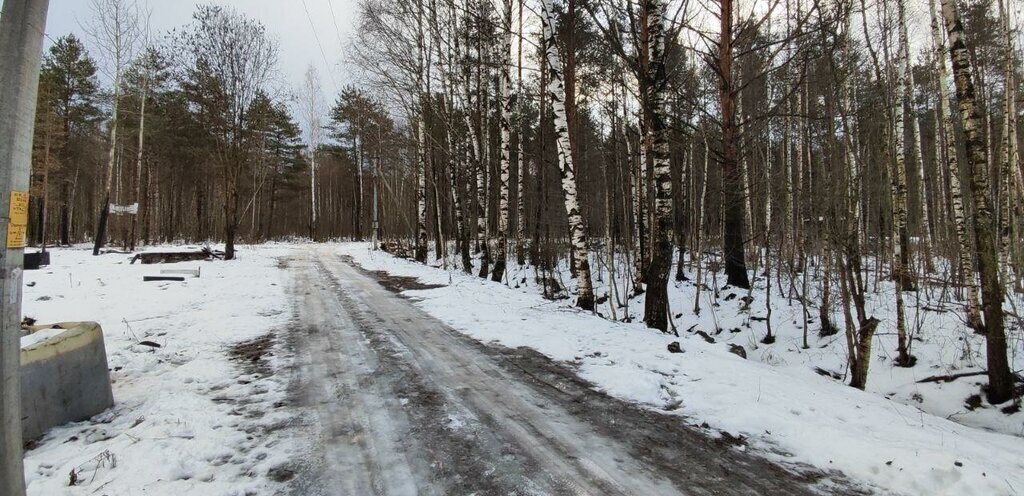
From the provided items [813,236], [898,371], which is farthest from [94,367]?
[898,371]

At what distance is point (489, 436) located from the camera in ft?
11.7

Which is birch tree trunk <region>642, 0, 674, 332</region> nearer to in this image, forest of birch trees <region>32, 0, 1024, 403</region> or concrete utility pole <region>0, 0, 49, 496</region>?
forest of birch trees <region>32, 0, 1024, 403</region>

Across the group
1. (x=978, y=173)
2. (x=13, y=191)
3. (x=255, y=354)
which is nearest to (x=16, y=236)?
(x=13, y=191)

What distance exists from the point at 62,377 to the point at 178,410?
81cm

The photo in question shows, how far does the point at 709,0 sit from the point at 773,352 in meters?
7.39

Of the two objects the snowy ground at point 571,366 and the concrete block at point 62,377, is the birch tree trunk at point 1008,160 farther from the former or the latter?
the concrete block at point 62,377

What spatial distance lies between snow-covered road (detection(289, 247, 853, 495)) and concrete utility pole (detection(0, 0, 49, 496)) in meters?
1.36

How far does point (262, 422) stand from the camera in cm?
378

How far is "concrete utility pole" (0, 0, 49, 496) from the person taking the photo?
6.00 feet

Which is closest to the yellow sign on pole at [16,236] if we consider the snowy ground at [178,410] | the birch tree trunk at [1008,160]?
the snowy ground at [178,410]

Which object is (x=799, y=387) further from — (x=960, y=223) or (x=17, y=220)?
(x=960, y=223)

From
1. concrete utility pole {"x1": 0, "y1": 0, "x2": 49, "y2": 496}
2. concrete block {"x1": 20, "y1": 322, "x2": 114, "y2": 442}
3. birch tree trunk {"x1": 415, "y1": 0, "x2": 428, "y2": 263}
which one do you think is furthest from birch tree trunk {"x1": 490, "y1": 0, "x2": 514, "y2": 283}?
concrete utility pole {"x1": 0, "y1": 0, "x2": 49, "y2": 496}

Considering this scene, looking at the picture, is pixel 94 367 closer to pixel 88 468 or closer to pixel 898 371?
pixel 88 468

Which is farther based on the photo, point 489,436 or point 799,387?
point 799,387
